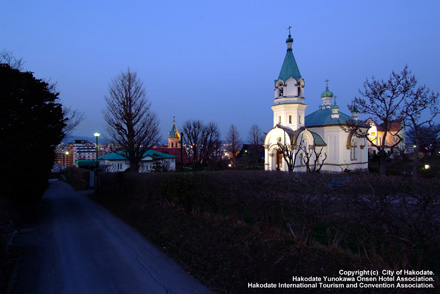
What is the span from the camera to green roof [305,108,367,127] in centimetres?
3238

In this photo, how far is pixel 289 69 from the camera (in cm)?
3147

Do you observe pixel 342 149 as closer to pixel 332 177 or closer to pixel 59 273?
pixel 332 177

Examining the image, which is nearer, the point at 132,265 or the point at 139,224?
the point at 132,265

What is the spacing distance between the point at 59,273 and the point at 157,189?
5.66 metres

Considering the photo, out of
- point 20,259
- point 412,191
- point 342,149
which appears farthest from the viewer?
point 342,149

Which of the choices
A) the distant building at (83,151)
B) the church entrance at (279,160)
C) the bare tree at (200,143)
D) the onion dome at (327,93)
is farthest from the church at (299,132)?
the distant building at (83,151)

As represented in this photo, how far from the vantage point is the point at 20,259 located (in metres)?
7.66

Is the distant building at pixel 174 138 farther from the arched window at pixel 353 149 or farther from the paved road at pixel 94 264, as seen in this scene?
the paved road at pixel 94 264

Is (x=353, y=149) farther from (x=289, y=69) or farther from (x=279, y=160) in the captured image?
(x=289, y=69)

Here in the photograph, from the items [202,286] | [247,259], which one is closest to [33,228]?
[202,286]


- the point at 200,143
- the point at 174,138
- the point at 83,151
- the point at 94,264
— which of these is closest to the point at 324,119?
the point at 200,143

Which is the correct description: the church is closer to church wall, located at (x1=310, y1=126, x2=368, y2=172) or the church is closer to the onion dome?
church wall, located at (x1=310, y1=126, x2=368, y2=172)

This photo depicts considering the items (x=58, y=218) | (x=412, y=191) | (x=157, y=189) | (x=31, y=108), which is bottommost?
(x=58, y=218)

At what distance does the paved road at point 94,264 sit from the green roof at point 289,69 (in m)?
26.0
